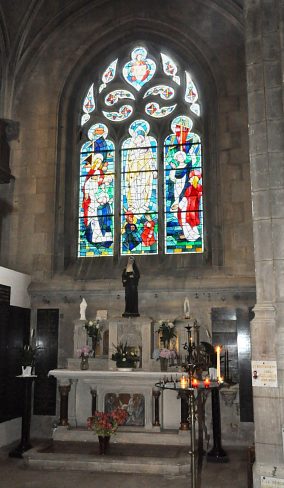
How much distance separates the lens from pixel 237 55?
1287cm

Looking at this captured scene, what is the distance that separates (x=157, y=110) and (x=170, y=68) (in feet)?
4.03

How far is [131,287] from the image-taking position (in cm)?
1126

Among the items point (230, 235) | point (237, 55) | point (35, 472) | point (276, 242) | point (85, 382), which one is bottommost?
point (35, 472)

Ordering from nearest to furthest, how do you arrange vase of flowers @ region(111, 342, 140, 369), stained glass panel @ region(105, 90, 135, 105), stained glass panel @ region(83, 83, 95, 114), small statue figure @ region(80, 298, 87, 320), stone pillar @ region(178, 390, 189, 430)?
stone pillar @ region(178, 390, 189, 430) < vase of flowers @ region(111, 342, 140, 369) < small statue figure @ region(80, 298, 87, 320) < stained glass panel @ region(105, 90, 135, 105) < stained glass panel @ region(83, 83, 95, 114)

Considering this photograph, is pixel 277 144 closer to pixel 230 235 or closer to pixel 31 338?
pixel 230 235

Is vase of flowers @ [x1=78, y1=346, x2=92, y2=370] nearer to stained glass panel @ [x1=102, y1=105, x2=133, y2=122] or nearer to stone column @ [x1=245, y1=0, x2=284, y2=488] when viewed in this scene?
stone column @ [x1=245, y1=0, x2=284, y2=488]

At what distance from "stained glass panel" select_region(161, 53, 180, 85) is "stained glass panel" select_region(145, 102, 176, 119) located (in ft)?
2.42

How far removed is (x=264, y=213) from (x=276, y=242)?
18.2 inches

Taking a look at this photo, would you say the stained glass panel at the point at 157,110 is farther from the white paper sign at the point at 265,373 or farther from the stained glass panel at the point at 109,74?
the white paper sign at the point at 265,373

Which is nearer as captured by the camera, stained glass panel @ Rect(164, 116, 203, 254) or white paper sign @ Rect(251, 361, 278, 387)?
white paper sign @ Rect(251, 361, 278, 387)

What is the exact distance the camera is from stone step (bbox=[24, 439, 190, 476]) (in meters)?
8.66

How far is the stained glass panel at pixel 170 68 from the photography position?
1366 cm

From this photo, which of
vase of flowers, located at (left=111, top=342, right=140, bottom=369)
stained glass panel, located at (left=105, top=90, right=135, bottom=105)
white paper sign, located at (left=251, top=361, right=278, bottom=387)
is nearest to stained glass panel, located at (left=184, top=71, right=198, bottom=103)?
stained glass panel, located at (left=105, top=90, right=135, bottom=105)

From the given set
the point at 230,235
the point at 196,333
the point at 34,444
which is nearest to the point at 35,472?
the point at 34,444
